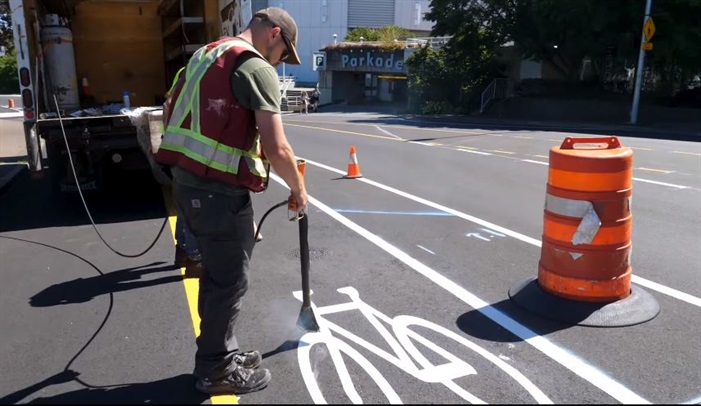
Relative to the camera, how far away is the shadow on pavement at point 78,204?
25.4 ft

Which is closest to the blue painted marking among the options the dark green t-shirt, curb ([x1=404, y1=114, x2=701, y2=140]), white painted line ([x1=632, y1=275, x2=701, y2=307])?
white painted line ([x1=632, y1=275, x2=701, y2=307])

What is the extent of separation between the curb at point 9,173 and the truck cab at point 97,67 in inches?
54.7

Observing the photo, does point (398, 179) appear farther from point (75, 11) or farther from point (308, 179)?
point (75, 11)

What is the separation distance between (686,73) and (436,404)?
28.3 metres

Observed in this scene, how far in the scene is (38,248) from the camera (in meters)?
6.50

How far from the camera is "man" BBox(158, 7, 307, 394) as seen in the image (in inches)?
121

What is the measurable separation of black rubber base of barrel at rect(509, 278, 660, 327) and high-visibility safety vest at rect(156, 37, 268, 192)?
2589mm

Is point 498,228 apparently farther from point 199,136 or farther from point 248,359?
point 199,136

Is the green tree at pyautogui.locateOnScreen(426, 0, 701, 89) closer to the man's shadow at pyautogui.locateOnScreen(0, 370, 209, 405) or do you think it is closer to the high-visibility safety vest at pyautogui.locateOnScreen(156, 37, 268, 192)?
the high-visibility safety vest at pyautogui.locateOnScreen(156, 37, 268, 192)

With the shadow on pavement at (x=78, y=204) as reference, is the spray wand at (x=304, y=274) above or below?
above

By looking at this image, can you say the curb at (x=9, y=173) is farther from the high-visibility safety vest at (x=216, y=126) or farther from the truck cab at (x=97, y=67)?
the high-visibility safety vest at (x=216, y=126)

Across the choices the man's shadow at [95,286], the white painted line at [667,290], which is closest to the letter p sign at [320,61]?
the man's shadow at [95,286]

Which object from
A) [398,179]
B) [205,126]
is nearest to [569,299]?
[205,126]

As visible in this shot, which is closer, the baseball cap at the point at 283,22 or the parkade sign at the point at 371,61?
the baseball cap at the point at 283,22
